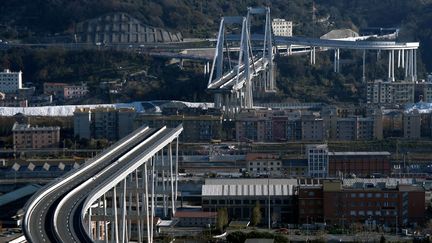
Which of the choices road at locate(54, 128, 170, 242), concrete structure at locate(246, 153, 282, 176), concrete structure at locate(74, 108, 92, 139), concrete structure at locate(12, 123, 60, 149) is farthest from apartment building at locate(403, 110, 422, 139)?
road at locate(54, 128, 170, 242)

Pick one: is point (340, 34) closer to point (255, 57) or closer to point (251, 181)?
point (255, 57)

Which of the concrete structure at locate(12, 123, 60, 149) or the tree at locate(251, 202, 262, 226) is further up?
the concrete structure at locate(12, 123, 60, 149)

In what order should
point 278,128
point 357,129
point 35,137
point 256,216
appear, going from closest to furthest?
point 256,216, point 35,137, point 357,129, point 278,128

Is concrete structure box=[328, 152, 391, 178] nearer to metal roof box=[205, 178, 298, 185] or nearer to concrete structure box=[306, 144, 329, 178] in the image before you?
concrete structure box=[306, 144, 329, 178]

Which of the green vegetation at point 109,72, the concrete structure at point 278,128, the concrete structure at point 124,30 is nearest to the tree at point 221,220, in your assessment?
the concrete structure at point 278,128

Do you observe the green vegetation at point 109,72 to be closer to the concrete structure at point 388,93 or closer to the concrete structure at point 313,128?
the concrete structure at point 388,93

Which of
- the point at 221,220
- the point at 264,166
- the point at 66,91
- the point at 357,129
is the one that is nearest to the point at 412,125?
the point at 357,129
